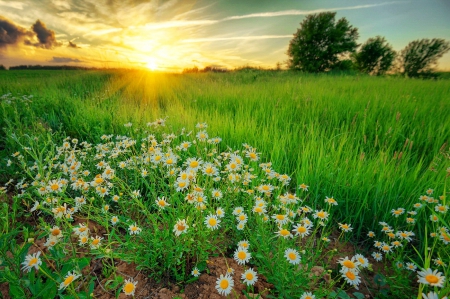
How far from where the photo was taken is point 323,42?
25.4 m

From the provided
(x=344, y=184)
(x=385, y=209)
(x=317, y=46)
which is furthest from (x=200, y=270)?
(x=317, y=46)

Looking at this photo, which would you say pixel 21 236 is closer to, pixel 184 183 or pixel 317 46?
pixel 184 183

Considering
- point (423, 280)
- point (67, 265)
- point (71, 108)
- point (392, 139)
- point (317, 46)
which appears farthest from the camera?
point (317, 46)

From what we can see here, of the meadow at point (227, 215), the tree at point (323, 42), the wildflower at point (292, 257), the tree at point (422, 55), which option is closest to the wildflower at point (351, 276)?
the meadow at point (227, 215)

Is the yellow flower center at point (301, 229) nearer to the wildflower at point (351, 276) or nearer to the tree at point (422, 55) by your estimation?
the wildflower at point (351, 276)

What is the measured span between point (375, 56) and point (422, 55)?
4.82 meters

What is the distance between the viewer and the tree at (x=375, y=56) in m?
28.0

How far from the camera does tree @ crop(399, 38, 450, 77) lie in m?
24.6

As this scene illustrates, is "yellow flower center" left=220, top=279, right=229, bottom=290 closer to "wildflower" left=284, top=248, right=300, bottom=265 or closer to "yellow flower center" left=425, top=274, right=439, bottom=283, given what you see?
"wildflower" left=284, top=248, right=300, bottom=265

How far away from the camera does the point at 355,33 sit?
25.8 metres

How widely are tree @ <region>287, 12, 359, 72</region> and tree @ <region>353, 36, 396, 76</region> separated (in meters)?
4.28

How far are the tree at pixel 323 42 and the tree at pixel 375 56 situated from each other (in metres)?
4.28

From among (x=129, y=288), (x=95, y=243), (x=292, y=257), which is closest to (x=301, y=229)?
(x=292, y=257)

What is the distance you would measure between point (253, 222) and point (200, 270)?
0.49 m
